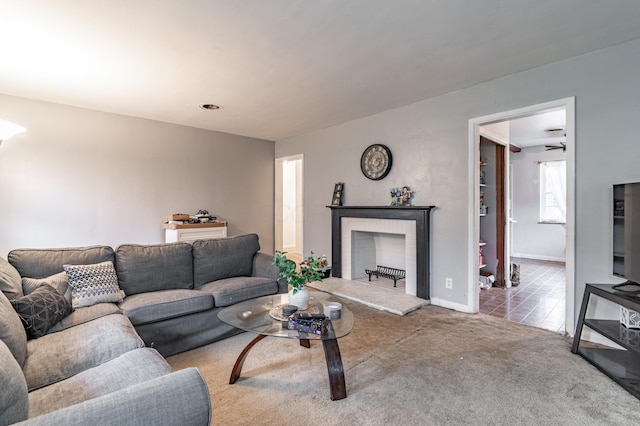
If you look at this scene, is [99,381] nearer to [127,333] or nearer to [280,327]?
[127,333]

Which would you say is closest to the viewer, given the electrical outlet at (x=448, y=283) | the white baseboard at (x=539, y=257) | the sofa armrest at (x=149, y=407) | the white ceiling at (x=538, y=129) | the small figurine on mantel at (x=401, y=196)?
the sofa armrest at (x=149, y=407)

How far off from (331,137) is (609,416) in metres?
4.30

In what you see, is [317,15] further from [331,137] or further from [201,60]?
[331,137]

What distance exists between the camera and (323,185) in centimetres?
517

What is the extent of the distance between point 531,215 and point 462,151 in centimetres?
502

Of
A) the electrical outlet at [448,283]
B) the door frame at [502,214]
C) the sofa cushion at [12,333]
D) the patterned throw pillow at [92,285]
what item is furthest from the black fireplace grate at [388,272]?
the sofa cushion at [12,333]

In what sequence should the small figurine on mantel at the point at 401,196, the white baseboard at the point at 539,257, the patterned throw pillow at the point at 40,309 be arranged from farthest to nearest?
the white baseboard at the point at 539,257, the small figurine on mantel at the point at 401,196, the patterned throw pillow at the point at 40,309

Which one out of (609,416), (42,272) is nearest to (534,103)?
(609,416)

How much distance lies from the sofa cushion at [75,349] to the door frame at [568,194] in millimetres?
3191

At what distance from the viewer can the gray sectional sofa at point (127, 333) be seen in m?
1.00

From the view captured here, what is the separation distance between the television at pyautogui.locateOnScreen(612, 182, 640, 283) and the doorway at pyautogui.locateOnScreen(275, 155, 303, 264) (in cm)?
428

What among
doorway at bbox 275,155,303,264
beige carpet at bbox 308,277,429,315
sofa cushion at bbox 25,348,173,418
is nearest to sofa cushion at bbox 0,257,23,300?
sofa cushion at bbox 25,348,173,418

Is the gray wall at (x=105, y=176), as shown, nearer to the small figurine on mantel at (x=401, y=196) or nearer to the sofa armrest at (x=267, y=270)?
the sofa armrest at (x=267, y=270)

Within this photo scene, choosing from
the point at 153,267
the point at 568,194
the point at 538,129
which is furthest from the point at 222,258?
the point at 538,129
